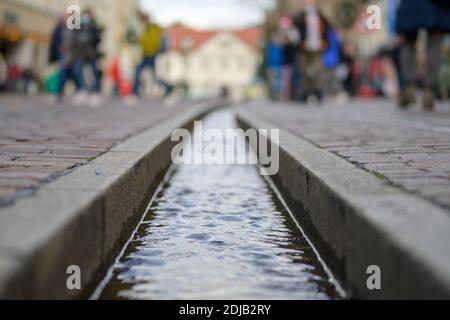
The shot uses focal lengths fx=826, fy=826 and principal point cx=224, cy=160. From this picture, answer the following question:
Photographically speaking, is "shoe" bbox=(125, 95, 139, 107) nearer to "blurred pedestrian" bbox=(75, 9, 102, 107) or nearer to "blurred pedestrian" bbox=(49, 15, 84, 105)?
"blurred pedestrian" bbox=(75, 9, 102, 107)

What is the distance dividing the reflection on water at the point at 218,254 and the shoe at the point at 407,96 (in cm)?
736

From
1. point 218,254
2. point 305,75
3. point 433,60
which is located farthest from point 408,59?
point 218,254

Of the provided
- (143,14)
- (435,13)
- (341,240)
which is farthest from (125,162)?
(143,14)

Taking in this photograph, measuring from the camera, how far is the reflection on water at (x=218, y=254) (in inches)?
114

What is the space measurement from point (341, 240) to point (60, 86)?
1416cm

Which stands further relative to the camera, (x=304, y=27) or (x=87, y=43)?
(x=304, y=27)

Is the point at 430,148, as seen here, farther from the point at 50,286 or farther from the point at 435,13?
the point at 435,13

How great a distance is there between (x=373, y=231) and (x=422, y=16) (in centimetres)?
878

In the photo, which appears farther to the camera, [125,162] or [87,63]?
[87,63]

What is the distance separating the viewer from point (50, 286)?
2295 millimetres

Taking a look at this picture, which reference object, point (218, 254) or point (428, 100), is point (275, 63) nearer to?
point (428, 100)

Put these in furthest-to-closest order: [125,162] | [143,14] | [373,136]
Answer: [143,14] → [373,136] → [125,162]

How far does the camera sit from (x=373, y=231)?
2461 mm

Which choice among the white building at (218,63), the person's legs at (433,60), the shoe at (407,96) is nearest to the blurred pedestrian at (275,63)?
the shoe at (407,96)
